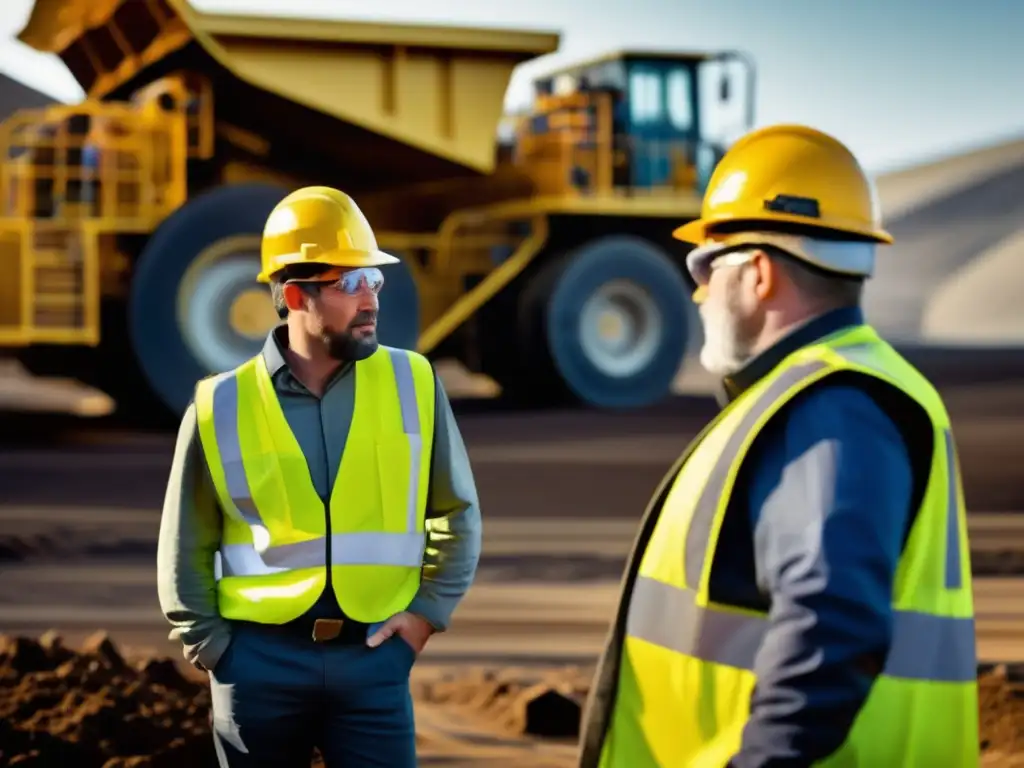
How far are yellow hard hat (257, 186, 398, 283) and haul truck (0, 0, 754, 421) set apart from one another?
26.6 feet

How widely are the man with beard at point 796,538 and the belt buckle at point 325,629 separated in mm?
596

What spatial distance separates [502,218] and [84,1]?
149 inches

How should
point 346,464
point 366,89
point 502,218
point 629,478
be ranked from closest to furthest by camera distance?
point 346,464 → point 629,478 → point 366,89 → point 502,218

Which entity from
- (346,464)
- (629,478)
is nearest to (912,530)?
(346,464)

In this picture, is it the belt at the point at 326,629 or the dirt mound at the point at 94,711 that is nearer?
the belt at the point at 326,629

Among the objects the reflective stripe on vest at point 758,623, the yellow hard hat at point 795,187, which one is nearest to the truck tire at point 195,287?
the yellow hard hat at point 795,187

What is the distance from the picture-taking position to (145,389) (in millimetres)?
11062

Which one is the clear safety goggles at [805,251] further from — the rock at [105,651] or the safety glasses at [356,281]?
the rock at [105,651]

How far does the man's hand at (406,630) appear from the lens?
→ 2.69 meters

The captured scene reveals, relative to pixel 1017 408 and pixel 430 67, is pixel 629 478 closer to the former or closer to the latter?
pixel 430 67

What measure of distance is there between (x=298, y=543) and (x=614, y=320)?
10.8 meters

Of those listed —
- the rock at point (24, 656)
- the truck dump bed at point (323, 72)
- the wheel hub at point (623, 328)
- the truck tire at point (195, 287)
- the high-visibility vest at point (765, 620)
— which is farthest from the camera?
the wheel hub at point (623, 328)

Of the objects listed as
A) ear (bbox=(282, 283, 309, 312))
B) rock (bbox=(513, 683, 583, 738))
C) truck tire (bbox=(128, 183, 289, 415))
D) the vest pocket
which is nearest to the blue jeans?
the vest pocket

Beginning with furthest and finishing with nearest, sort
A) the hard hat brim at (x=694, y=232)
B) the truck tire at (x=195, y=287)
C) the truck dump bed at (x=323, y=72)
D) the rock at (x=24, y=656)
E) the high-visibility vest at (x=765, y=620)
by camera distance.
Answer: the truck dump bed at (x=323, y=72) < the truck tire at (x=195, y=287) < the rock at (x=24, y=656) < the hard hat brim at (x=694, y=232) < the high-visibility vest at (x=765, y=620)
